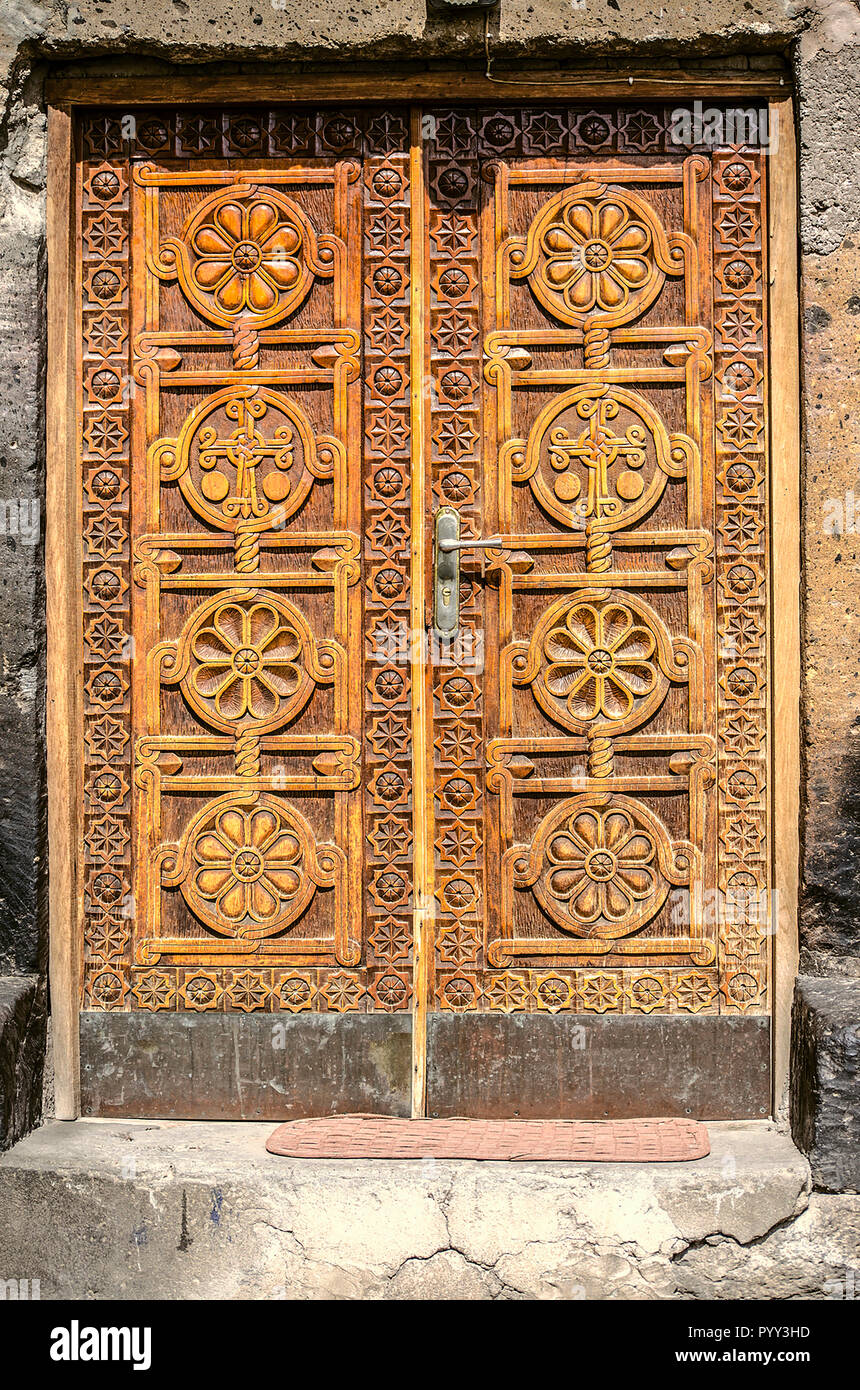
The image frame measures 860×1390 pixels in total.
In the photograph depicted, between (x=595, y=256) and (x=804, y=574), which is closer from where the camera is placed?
(x=804, y=574)

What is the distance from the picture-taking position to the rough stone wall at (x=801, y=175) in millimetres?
2980

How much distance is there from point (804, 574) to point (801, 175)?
3.38ft

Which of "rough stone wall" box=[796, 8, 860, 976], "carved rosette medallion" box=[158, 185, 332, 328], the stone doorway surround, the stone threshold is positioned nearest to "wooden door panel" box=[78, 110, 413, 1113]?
"carved rosette medallion" box=[158, 185, 332, 328]

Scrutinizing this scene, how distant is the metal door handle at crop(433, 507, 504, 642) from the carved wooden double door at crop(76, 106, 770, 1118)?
14 millimetres

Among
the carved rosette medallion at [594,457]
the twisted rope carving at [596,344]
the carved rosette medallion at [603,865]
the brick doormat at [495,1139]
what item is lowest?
the brick doormat at [495,1139]

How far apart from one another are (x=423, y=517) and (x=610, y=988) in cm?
139

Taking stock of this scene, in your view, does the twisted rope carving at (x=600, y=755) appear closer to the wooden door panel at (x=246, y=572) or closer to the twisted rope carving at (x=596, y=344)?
the wooden door panel at (x=246, y=572)

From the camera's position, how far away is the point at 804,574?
3.04 meters

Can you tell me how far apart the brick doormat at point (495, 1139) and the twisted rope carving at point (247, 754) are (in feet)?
3.17

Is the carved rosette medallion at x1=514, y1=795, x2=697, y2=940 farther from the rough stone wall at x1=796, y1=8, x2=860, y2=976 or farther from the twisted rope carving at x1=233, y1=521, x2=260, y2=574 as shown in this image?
the twisted rope carving at x1=233, y1=521, x2=260, y2=574

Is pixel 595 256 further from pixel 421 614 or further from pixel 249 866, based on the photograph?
pixel 249 866

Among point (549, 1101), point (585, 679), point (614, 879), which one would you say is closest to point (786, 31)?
point (585, 679)

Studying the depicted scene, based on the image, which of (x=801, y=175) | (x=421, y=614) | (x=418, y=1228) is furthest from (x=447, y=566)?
(x=418, y=1228)

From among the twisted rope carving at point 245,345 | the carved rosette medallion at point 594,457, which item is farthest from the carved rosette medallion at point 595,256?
the twisted rope carving at point 245,345
